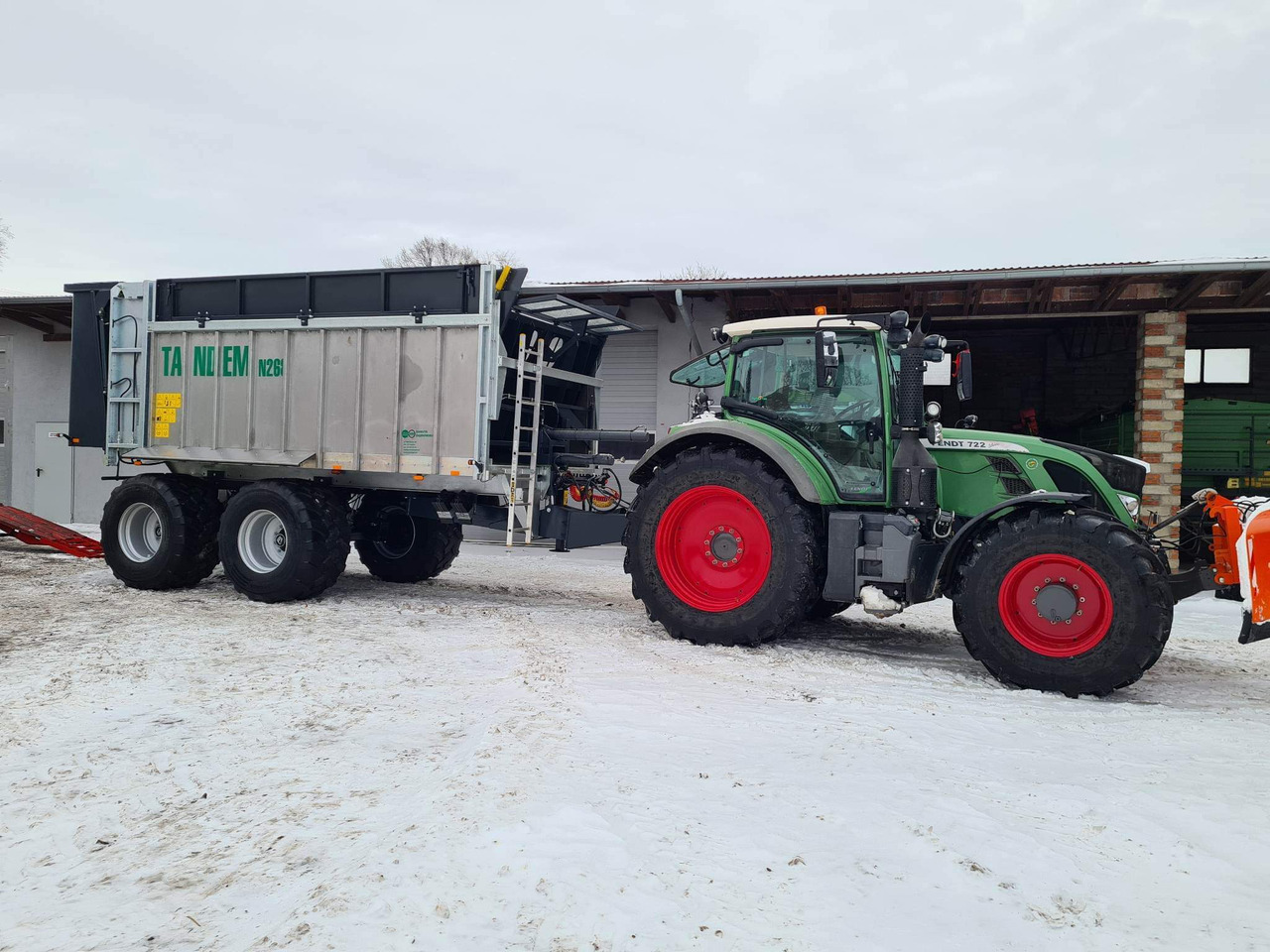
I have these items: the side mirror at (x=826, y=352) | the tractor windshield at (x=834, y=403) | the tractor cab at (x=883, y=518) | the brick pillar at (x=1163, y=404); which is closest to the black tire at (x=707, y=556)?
the tractor cab at (x=883, y=518)

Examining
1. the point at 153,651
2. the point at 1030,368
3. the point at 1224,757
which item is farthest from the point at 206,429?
the point at 1030,368

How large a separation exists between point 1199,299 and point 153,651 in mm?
Result: 12692

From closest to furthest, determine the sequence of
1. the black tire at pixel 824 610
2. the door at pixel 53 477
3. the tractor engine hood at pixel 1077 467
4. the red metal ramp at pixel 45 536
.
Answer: the tractor engine hood at pixel 1077 467 → the black tire at pixel 824 610 → the red metal ramp at pixel 45 536 → the door at pixel 53 477

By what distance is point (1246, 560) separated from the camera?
464 centimetres

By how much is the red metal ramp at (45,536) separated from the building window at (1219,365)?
18018 millimetres

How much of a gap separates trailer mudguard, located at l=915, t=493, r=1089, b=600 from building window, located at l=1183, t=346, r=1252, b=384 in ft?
44.6

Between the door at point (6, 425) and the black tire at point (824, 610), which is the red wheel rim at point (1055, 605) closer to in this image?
the black tire at point (824, 610)

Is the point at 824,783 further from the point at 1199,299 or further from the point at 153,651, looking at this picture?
the point at 1199,299

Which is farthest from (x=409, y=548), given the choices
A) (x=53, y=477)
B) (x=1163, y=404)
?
(x=53, y=477)

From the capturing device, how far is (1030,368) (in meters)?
18.5

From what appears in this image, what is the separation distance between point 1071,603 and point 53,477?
17.9 meters

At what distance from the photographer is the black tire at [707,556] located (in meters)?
5.76

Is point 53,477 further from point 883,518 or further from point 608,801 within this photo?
point 608,801

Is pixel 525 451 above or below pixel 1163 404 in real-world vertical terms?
below
